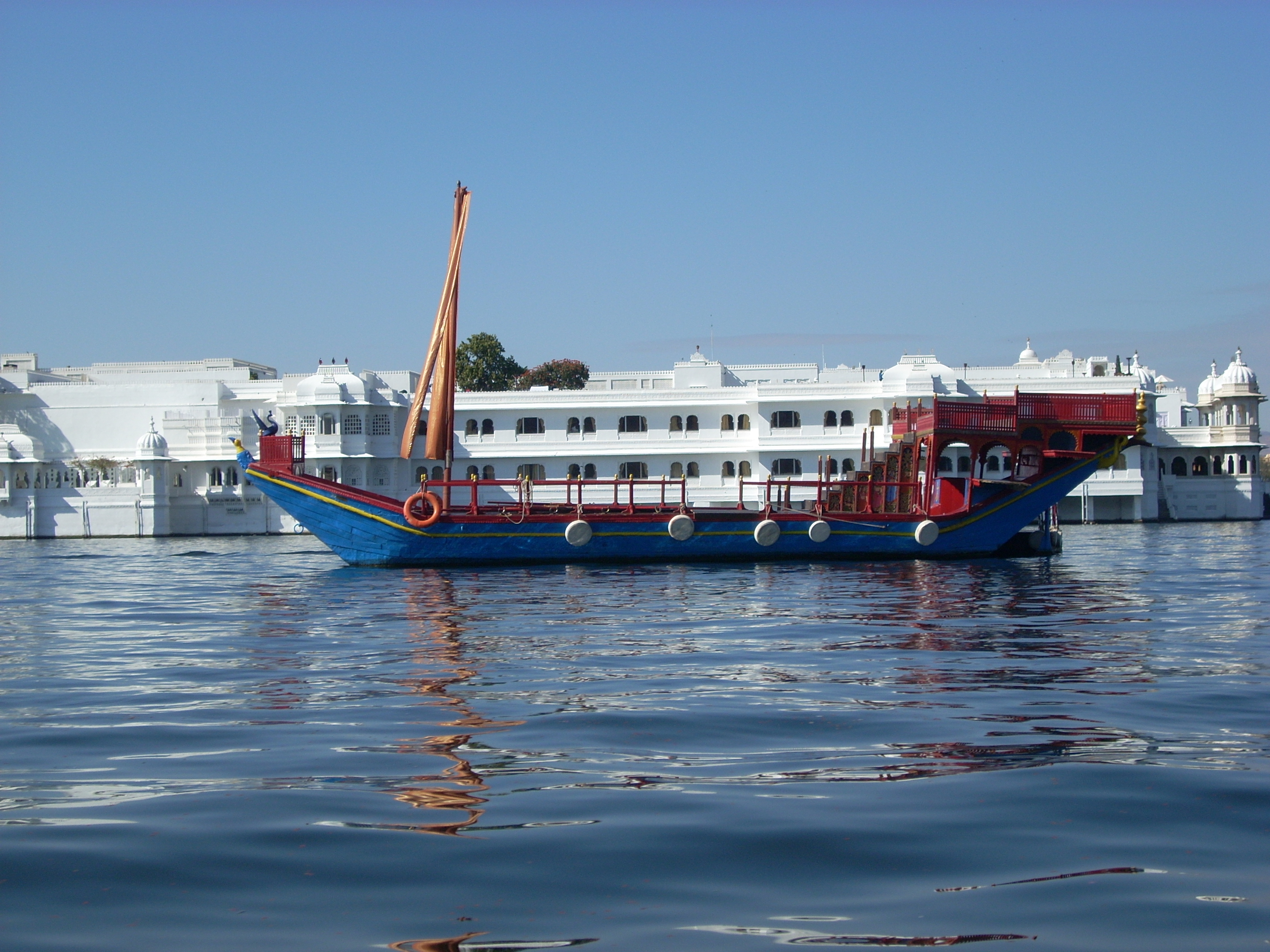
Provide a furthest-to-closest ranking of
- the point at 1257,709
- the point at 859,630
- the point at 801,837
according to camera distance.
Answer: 1. the point at 859,630
2. the point at 1257,709
3. the point at 801,837

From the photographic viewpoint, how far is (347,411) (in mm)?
50469

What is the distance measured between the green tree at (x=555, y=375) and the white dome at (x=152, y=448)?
23.4 meters

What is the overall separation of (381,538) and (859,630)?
13.9 metres

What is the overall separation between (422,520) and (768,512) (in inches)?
273

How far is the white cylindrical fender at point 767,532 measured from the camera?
2522 cm

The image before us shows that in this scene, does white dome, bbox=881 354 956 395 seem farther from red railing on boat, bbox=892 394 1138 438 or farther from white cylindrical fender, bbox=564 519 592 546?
white cylindrical fender, bbox=564 519 592 546

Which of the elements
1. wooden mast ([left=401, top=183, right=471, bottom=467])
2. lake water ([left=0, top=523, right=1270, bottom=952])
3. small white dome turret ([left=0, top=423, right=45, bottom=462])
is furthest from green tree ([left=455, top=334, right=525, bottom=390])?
lake water ([left=0, top=523, right=1270, bottom=952])

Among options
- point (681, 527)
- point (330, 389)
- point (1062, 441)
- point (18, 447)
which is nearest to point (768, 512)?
point (681, 527)

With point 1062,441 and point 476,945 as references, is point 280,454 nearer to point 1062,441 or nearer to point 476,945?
point 1062,441

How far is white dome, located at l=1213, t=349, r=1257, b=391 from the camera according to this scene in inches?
2309

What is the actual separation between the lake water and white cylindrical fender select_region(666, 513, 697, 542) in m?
10.2

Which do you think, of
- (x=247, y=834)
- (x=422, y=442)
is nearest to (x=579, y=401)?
(x=422, y=442)

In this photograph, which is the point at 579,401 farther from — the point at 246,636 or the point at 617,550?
the point at 246,636

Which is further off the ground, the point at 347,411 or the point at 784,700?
the point at 347,411
